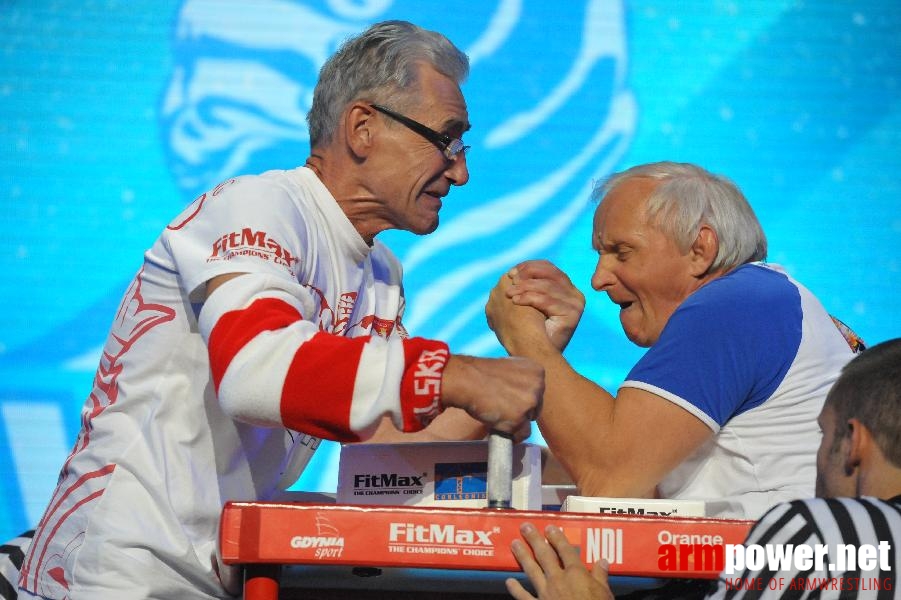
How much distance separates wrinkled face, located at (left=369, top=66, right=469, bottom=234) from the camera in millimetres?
1862

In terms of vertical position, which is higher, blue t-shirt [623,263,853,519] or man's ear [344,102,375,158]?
man's ear [344,102,375,158]

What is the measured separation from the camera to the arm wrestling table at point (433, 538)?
120 centimetres

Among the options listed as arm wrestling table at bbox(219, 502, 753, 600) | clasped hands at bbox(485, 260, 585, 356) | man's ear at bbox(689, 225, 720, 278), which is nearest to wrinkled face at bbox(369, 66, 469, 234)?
clasped hands at bbox(485, 260, 585, 356)

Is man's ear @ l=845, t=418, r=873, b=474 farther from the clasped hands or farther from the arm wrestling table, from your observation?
the clasped hands

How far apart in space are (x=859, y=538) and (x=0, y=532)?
2.88m

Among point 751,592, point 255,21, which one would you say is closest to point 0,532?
point 255,21

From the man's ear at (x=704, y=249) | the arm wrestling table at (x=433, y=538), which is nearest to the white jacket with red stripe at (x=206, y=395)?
the arm wrestling table at (x=433, y=538)

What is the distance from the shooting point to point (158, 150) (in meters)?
3.41

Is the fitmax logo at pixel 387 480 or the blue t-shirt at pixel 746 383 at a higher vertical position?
the blue t-shirt at pixel 746 383

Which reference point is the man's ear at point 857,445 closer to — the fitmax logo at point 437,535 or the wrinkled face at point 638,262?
the fitmax logo at point 437,535

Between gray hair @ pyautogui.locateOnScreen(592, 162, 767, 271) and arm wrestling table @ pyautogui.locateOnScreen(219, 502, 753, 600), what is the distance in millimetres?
834

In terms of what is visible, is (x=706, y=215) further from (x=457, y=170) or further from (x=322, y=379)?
(x=322, y=379)

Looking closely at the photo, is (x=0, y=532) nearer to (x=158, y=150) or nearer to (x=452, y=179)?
(x=158, y=150)

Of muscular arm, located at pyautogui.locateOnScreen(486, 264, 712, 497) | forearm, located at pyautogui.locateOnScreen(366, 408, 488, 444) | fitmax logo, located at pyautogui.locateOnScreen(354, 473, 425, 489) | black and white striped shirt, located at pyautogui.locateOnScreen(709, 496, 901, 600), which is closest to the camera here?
black and white striped shirt, located at pyautogui.locateOnScreen(709, 496, 901, 600)
